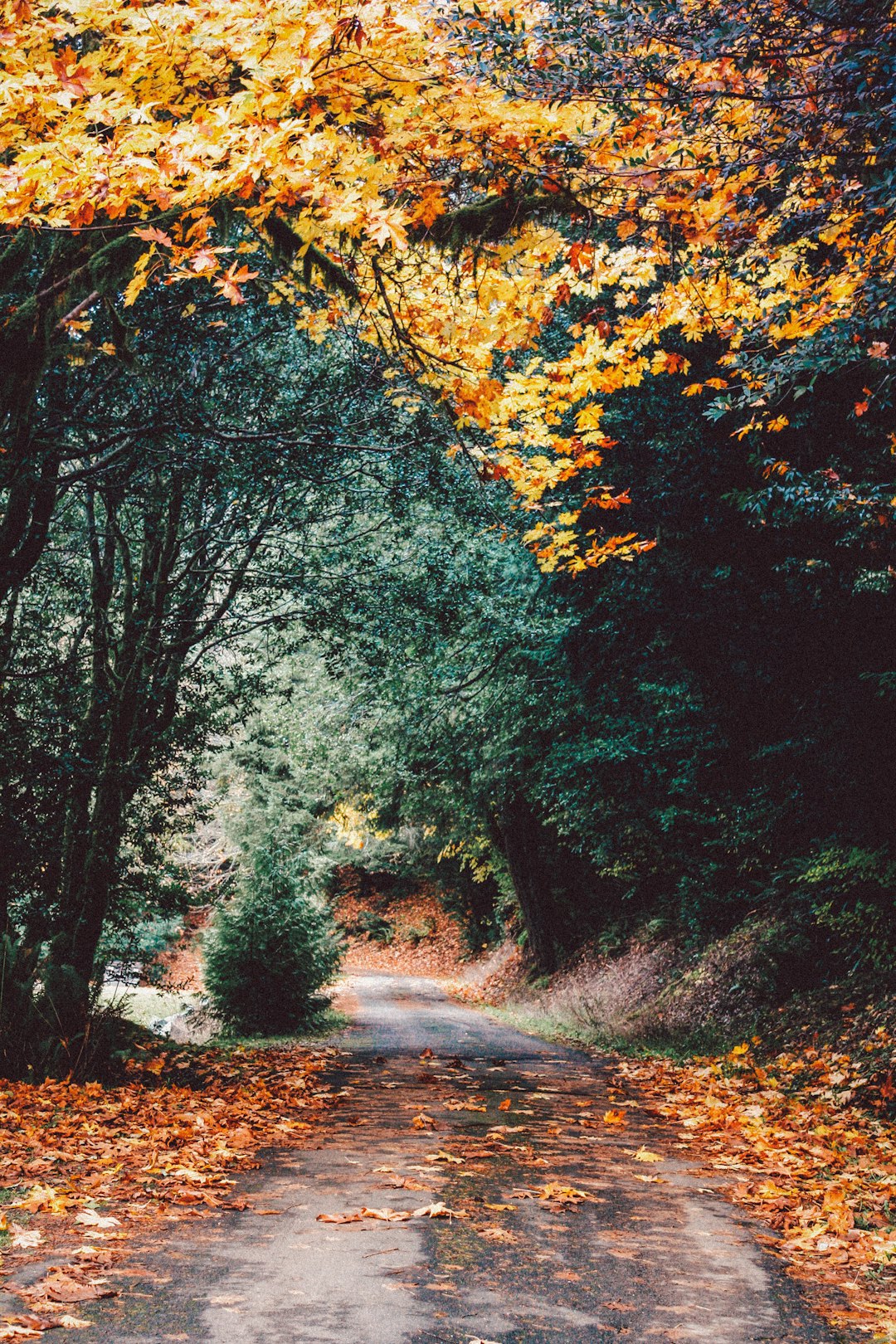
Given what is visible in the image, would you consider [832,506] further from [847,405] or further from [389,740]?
[389,740]

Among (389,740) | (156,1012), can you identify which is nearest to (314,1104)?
(389,740)

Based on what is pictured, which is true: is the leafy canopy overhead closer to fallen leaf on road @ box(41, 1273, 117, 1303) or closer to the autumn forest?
the autumn forest

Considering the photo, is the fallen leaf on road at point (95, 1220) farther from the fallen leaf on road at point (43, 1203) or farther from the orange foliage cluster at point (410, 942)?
the orange foliage cluster at point (410, 942)

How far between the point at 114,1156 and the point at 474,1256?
2814 millimetres

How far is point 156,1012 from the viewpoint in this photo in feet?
81.0

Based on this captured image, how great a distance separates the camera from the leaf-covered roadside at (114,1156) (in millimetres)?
3662

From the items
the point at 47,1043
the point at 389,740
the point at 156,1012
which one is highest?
the point at 389,740

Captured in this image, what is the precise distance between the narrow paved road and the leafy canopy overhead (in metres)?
4.25

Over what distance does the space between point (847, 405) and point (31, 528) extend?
7.58m

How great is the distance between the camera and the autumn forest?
15.7 ft

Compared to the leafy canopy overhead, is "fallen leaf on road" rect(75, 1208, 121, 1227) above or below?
below

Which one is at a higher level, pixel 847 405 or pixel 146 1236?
pixel 847 405

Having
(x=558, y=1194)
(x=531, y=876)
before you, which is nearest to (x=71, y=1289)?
(x=558, y=1194)

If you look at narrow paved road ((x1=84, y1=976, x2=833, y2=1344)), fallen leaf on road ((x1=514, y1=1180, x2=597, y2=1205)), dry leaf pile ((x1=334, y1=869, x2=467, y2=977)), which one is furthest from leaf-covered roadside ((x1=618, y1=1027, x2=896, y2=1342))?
dry leaf pile ((x1=334, y1=869, x2=467, y2=977))
